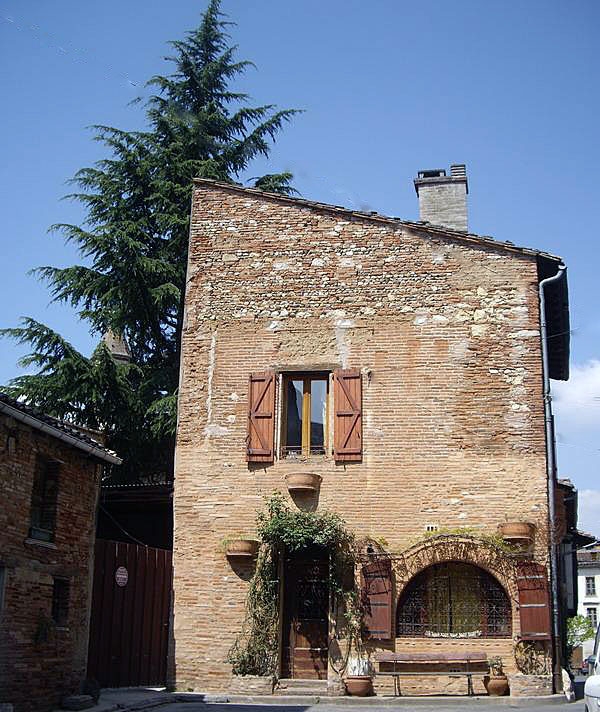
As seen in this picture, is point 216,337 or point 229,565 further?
point 216,337

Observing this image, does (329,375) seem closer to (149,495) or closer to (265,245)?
(265,245)

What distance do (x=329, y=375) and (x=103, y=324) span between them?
358 inches

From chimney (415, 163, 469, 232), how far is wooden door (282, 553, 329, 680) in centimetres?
725

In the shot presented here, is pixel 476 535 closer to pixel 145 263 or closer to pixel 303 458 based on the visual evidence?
pixel 303 458

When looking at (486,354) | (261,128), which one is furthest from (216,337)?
(261,128)

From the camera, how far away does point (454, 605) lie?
1476 centimetres

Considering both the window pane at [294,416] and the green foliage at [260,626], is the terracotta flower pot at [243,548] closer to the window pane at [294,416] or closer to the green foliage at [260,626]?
the green foliage at [260,626]

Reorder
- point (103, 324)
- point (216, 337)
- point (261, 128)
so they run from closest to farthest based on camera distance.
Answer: point (216, 337)
point (103, 324)
point (261, 128)

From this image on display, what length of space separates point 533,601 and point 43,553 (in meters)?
7.81

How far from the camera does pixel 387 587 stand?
14734mm

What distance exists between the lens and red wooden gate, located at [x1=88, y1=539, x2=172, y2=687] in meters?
15.0

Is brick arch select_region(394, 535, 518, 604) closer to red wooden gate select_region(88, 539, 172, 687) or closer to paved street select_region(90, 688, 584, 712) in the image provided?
paved street select_region(90, 688, 584, 712)

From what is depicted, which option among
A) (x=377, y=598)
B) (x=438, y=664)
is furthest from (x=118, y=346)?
(x=438, y=664)

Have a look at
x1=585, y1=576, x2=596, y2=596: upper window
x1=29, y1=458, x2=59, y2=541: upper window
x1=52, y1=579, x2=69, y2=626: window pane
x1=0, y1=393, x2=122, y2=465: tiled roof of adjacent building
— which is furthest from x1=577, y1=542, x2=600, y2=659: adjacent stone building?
x1=29, y1=458, x2=59, y2=541: upper window
